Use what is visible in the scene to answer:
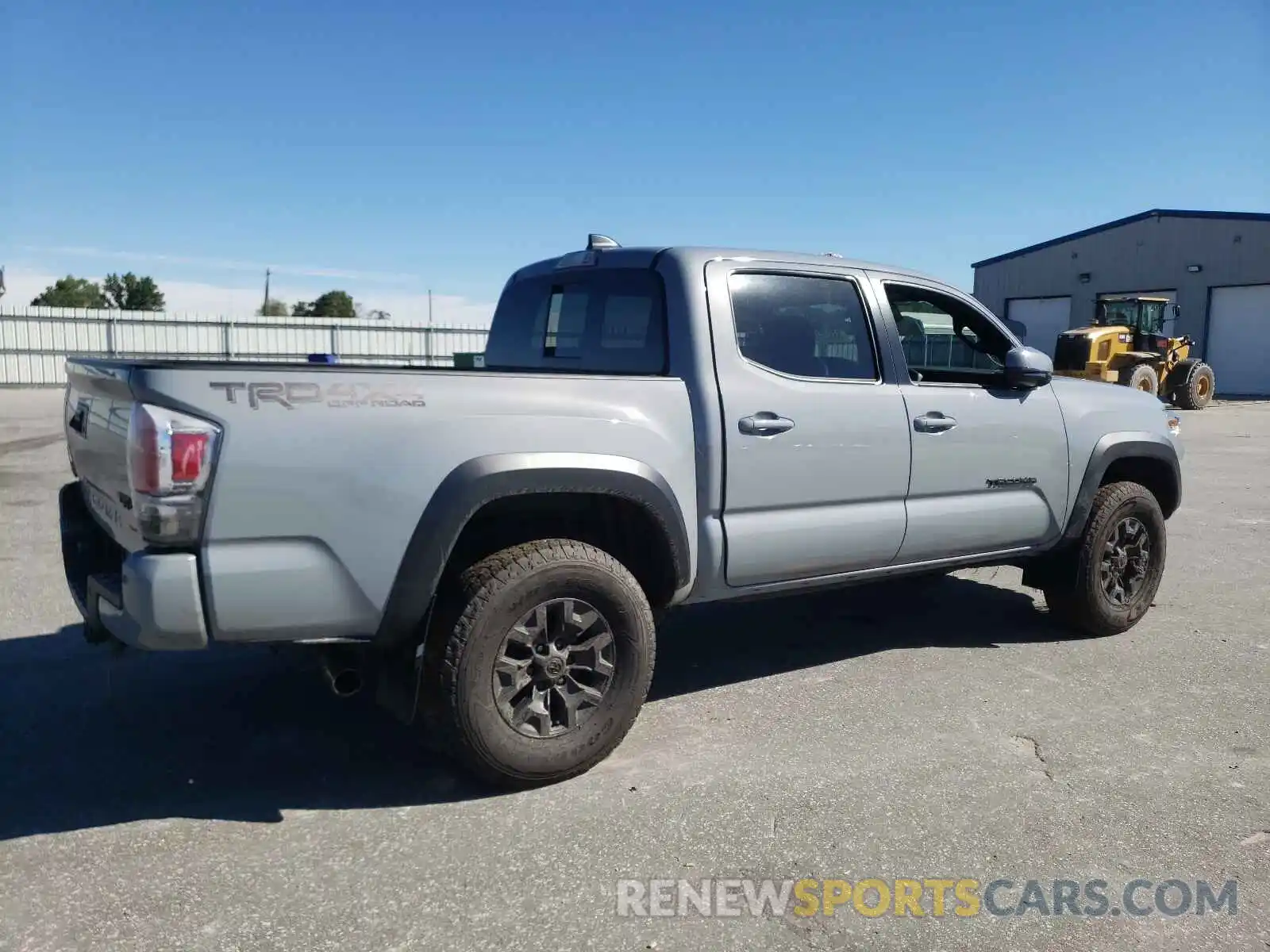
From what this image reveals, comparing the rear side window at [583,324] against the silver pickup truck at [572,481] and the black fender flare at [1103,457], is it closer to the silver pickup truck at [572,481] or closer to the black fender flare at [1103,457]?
the silver pickup truck at [572,481]

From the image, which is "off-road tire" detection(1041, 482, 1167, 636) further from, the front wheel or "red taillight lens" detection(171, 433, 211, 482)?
the front wheel

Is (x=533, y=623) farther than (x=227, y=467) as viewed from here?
Yes

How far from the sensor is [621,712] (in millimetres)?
3670

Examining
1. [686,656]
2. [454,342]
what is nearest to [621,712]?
[686,656]

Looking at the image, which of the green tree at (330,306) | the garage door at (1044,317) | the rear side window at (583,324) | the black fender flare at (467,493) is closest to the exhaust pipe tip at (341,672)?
the black fender flare at (467,493)

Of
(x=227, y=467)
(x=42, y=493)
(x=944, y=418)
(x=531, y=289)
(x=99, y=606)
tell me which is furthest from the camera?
(x=42, y=493)

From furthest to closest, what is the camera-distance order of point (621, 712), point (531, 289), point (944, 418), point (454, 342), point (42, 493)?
point (454, 342)
point (42, 493)
point (531, 289)
point (944, 418)
point (621, 712)

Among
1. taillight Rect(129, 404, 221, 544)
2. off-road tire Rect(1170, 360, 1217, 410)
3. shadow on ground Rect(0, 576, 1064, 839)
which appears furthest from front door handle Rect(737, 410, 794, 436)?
off-road tire Rect(1170, 360, 1217, 410)

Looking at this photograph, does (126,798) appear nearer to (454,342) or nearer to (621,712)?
(621,712)

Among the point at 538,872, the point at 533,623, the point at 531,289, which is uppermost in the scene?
the point at 531,289

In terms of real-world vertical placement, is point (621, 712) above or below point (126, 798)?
above

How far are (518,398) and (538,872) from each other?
153 cm

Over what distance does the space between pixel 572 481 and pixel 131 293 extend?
71.4m

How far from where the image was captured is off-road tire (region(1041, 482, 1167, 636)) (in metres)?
5.36
